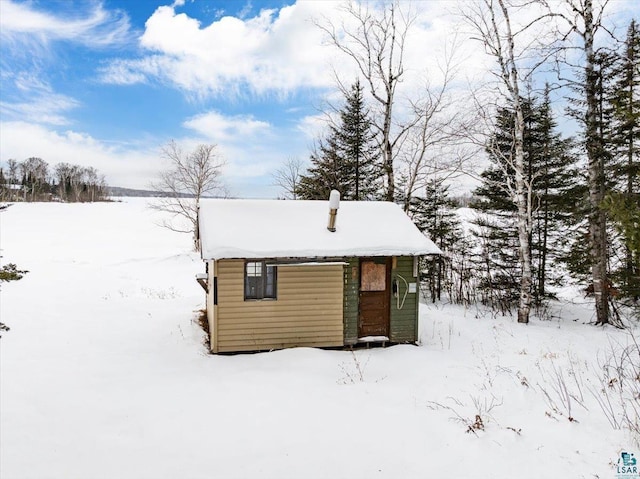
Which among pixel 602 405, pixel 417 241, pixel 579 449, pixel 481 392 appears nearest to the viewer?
pixel 579 449

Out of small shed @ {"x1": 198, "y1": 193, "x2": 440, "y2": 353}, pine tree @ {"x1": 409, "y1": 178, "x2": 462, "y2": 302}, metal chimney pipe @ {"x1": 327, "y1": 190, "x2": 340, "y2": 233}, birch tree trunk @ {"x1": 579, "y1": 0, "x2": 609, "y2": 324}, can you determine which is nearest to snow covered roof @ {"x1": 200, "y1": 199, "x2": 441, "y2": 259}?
small shed @ {"x1": 198, "y1": 193, "x2": 440, "y2": 353}

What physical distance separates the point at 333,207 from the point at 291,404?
16.1 ft

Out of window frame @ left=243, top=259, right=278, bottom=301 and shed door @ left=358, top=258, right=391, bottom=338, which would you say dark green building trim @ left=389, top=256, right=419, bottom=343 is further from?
window frame @ left=243, top=259, right=278, bottom=301

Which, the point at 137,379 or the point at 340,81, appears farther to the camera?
the point at 340,81

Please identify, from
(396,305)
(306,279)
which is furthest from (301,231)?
(396,305)

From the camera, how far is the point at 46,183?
80.4 m

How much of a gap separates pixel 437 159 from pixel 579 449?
13.1 m

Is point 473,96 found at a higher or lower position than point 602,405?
higher

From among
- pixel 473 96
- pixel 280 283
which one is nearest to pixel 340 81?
pixel 473 96

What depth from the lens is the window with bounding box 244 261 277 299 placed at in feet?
29.6

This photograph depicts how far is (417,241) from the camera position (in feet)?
31.9

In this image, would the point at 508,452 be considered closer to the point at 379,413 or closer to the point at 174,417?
the point at 379,413

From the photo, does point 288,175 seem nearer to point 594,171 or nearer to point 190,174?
point 190,174

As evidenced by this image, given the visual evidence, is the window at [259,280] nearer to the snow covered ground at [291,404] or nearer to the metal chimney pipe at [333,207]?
the snow covered ground at [291,404]
